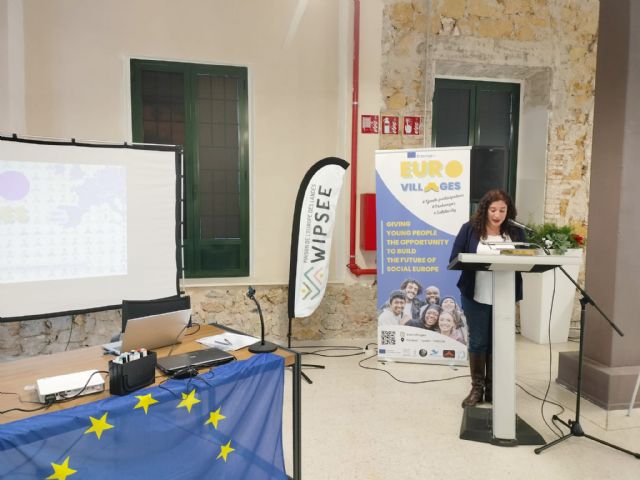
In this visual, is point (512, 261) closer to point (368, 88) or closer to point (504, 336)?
point (504, 336)

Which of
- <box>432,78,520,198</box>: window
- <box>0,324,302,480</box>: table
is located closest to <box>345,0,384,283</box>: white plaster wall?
<box>432,78,520,198</box>: window

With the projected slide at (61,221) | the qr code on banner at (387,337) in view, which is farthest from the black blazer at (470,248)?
the projected slide at (61,221)

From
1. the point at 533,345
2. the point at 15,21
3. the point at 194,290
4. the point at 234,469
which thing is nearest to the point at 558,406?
the point at 533,345

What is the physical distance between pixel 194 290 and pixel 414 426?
2.51m

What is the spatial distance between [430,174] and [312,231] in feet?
3.93

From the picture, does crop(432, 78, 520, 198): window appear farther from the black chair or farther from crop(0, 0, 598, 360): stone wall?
the black chair

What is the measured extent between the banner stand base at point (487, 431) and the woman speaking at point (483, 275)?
0.59 ft

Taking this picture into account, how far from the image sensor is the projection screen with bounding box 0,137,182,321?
3.08 m

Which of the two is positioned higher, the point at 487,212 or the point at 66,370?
the point at 487,212

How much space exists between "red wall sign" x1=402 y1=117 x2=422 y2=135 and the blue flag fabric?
3.30m

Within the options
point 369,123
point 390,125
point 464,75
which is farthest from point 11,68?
point 464,75

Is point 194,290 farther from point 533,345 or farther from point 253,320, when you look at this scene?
point 533,345

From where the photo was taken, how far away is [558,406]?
332cm

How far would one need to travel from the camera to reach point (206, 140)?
4.56 metres
